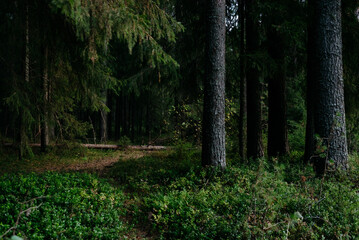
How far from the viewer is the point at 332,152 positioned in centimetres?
589

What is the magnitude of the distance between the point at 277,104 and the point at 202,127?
384 centimetres

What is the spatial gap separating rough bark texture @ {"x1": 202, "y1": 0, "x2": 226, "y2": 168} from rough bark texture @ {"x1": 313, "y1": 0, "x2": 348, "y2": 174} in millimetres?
2403

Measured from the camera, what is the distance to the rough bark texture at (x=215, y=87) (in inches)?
260

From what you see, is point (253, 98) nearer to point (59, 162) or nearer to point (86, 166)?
point (86, 166)

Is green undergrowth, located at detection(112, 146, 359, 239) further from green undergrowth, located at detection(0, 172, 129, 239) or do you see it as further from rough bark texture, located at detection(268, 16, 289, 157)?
rough bark texture, located at detection(268, 16, 289, 157)

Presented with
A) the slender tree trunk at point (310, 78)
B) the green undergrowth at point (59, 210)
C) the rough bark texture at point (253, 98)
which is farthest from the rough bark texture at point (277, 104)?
the green undergrowth at point (59, 210)

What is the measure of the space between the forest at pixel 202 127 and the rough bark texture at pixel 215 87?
0.09 feet

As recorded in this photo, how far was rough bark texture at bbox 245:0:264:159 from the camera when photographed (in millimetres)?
8562

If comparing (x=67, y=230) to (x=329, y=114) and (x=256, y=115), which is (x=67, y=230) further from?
(x=256, y=115)

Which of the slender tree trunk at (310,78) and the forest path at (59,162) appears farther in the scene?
the forest path at (59,162)

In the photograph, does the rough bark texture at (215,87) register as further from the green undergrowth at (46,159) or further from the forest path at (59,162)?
the green undergrowth at (46,159)

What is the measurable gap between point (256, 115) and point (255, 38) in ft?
9.06

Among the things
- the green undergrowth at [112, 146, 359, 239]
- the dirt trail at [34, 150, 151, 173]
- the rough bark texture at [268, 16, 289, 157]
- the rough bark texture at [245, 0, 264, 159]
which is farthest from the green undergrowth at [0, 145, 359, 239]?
the dirt trail at [34, 150, 151, 173]

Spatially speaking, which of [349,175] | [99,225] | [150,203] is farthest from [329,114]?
[99,225]
